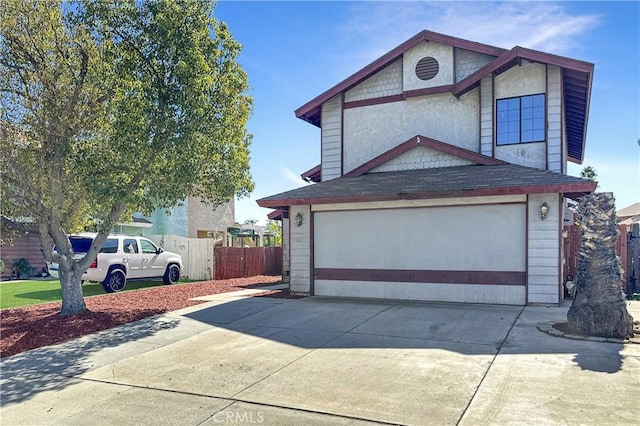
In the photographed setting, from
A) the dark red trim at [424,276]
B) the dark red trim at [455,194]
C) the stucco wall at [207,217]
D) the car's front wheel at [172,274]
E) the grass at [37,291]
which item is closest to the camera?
the dark red trim at [455,194]

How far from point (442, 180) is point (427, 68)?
4.24 meters

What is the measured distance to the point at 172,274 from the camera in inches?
714

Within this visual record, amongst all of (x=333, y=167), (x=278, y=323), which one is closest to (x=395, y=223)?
(x=333, y=167)

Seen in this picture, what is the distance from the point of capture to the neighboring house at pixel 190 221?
28344 millimetres

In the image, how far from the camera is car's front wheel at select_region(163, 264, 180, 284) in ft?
58.8

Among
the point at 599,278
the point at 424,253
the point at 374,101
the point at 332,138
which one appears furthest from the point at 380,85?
the point at 599,278

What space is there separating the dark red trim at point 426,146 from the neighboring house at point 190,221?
1545 cm

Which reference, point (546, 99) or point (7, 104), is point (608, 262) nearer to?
point (546, 99)

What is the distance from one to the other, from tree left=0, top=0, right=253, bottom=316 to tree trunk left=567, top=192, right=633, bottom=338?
Answer: 733 cm

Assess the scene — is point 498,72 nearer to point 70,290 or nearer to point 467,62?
point 467,62

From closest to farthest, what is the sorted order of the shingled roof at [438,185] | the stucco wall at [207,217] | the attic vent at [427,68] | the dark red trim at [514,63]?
the shingled roof at [438,185] → the dark red trim at [514,63] → the attic vent at [427,68] → the stucco wall at [207,217]

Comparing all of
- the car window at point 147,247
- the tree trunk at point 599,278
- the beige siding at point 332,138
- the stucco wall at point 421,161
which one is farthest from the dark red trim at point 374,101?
the car window at point 147,247

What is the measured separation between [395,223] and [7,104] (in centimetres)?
925

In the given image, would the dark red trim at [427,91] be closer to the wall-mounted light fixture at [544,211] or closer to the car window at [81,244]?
the wall-mounted light fixture at [544,211]
